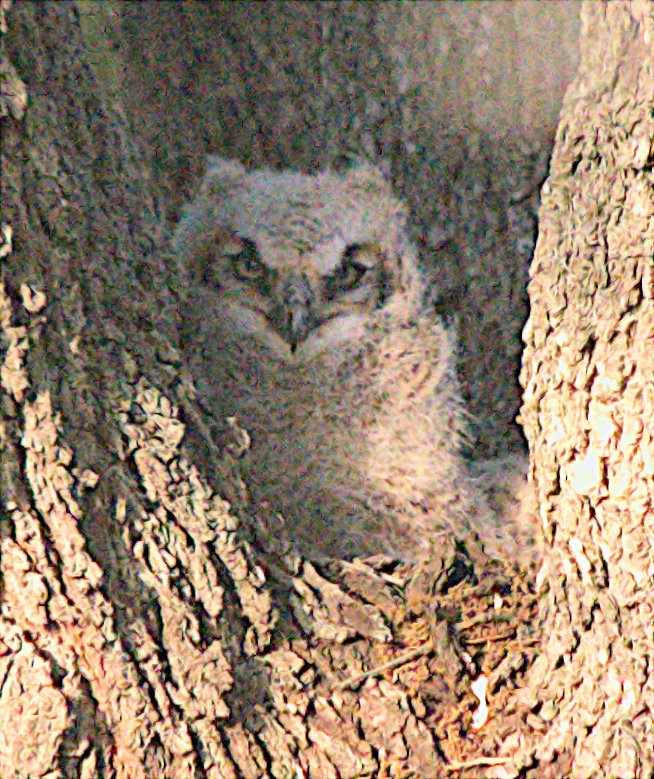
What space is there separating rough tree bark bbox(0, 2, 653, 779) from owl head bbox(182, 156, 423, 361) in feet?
3.47

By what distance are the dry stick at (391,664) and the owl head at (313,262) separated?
1295 millimetres

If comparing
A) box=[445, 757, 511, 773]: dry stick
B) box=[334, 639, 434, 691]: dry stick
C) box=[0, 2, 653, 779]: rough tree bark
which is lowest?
box=[445, 757, 511, 773]: dry stick

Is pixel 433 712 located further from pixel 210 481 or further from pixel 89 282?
pixel 89 282


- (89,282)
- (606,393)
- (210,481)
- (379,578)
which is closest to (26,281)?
(89,282)

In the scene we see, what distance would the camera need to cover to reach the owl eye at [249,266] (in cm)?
301

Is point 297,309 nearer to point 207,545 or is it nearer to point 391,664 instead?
point 207,545

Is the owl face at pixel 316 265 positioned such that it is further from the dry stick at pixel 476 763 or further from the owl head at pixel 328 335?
the dry stick at pixel 476 763

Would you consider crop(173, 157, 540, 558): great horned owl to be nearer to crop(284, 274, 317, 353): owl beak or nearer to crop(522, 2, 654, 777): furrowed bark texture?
crop(284, 274, 317, 353): owl beak

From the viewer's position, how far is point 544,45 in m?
2.84

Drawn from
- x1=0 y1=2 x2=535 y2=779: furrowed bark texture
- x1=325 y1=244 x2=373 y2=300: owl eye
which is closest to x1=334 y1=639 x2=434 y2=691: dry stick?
x1=0 y1=2 x2=535 y2=779: furrowed bark texture

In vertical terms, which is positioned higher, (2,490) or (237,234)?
(237,234)

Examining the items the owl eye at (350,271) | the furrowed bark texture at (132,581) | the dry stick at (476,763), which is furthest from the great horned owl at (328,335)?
the dry stick at (476,763)

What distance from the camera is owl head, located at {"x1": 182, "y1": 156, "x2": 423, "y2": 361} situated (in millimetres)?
2977

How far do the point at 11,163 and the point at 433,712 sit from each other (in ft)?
4.30
